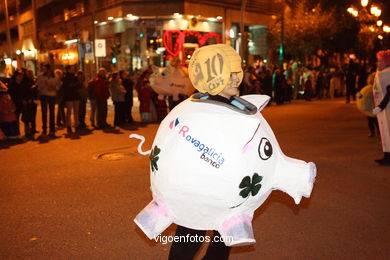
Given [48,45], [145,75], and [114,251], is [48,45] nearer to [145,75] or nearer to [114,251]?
[145,75]

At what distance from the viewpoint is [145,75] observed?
48.0 feet

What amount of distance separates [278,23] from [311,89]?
26.3ft

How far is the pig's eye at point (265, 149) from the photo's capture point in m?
2.64

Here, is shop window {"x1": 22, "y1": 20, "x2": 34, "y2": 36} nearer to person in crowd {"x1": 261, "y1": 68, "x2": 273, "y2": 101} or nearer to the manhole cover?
person in crowd {"x1": 261, "y1": 68, "x2": 273, "y2": 101}

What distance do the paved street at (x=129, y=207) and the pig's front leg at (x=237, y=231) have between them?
1661 mm

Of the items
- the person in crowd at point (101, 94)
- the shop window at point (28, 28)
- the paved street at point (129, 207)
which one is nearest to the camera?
the paved street at point (129, 207)

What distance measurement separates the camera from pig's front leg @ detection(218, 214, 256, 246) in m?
2.55

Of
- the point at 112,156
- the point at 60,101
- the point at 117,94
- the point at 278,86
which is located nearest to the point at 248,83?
the point at 278,86

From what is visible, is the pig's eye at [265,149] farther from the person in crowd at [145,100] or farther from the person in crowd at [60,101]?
the person in crowd at [145,100]

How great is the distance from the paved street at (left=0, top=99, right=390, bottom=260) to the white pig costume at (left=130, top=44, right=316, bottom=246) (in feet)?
5.42

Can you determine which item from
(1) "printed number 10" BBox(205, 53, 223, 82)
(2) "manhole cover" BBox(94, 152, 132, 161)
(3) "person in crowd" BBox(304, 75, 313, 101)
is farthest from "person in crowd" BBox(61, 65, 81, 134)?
(3) "person in crowd" BBox(304, 75, 313, 101)

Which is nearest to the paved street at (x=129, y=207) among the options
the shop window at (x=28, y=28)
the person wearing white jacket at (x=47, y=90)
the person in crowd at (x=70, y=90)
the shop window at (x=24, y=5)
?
the person wearing white jacket at (x=47, y=90)

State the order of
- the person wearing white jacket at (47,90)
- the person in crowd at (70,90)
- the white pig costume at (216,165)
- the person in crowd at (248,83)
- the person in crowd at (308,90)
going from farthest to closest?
1. the person in crowd at (308,90)
2. the person in crowd at (248,83)
3. the person in crowd at (70,90)
4. the person wearing white jacket at (47,90)
5. the white pig costume at (216,165)

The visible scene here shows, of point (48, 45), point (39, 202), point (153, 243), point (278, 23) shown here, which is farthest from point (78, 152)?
point (48, 45)
